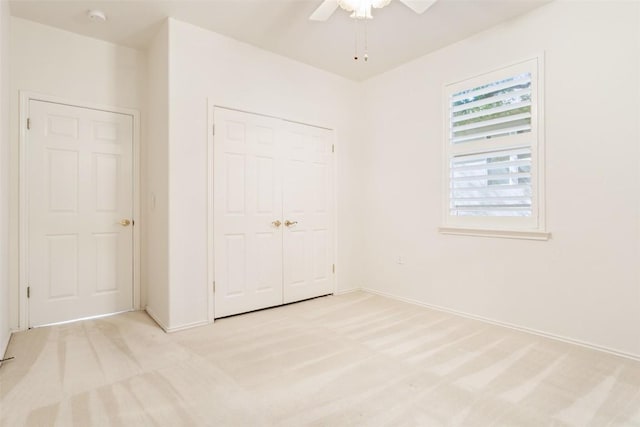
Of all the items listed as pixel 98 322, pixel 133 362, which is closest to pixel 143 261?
pixel 98 322

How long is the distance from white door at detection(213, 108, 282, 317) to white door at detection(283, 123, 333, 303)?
13 centimetres

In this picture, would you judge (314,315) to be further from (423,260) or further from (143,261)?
(143,261)

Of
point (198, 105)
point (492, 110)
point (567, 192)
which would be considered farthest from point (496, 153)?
point (198, 105)

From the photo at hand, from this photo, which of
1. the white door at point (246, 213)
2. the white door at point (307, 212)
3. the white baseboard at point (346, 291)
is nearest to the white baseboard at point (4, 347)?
the white door at point (246, 213)

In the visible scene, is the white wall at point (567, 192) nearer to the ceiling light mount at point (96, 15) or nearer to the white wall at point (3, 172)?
the ceiling light mount at point (96, 15)

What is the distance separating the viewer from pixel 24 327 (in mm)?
2961

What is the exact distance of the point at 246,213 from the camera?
345 cm

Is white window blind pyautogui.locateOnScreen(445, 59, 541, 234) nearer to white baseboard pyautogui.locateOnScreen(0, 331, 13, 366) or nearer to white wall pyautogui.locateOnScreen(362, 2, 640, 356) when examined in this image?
white wall pyautogui.locateOnScreen(362, 2, 640, 356)

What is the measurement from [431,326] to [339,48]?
113 inches

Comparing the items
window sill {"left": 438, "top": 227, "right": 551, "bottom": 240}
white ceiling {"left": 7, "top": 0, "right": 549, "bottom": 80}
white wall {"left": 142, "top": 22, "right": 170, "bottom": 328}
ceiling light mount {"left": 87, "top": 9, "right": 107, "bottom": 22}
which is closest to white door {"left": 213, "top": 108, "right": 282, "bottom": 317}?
white wall {"left": 142, "top": 22, "right": 170, "bottom": 328}

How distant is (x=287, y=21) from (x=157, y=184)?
1910mm

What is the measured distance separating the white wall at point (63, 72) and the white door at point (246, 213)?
1090mm

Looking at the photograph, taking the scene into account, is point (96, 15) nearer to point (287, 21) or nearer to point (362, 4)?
point (287, 21)

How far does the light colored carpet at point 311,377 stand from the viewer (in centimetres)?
174
